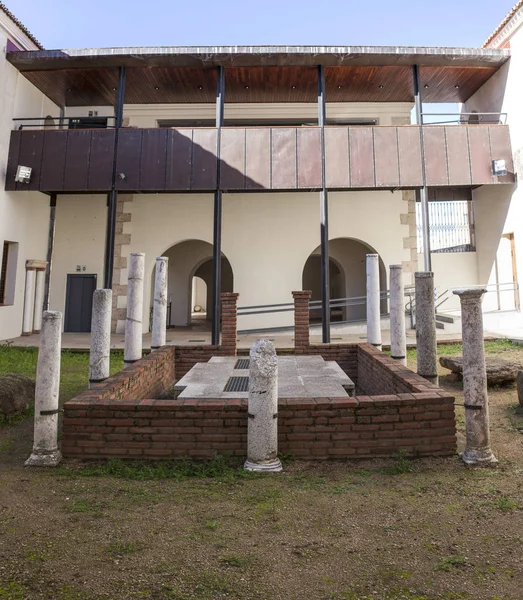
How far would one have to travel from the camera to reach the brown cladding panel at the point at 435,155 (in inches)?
439

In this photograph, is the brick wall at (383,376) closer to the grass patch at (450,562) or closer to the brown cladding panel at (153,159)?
the grass patch at (450,562)

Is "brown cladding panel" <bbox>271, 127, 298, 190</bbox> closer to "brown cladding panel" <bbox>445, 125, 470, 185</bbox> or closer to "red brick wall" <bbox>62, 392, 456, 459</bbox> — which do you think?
"brown cladding panel" <bbox>445, 125, 470, 185</bbox>

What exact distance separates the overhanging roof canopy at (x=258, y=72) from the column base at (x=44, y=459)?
10528 mm

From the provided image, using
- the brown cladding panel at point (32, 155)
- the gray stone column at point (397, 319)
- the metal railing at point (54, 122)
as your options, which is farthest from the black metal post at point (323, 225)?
the brown cladding panel at point (32, 155)

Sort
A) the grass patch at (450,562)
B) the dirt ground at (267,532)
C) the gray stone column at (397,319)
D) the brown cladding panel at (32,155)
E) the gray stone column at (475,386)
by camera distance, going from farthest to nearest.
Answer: the brown cladding panel at (32,155)
the gray stone column at (397,319)
the gray stone column at (475,386)
the grass patch at (450,562)
the dirt ground at (267,532)

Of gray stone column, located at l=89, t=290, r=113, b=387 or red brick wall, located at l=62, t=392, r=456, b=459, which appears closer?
red brick wall, located at l=62, t=392, r=456, b=459

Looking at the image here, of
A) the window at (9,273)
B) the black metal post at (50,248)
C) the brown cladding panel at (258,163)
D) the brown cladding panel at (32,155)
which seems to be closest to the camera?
the brown cladding panel at (258,163)

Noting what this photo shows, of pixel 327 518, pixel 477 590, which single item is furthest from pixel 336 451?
pixel 477 590

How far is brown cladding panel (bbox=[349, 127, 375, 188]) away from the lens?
11.1 m

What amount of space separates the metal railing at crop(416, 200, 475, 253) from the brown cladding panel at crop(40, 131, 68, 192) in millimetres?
11314

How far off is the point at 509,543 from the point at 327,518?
115cm

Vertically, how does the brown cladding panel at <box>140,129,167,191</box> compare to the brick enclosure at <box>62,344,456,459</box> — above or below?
above

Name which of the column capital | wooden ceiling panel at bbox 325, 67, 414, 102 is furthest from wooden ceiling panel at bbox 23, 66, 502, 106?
the column capital

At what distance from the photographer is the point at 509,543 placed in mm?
2545
